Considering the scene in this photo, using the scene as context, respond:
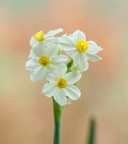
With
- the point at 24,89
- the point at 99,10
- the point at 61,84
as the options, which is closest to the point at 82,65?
the point at 61,84

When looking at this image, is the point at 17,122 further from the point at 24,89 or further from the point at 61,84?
the point at 61,84

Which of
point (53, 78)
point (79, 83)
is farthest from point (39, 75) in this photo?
point (79, 83)

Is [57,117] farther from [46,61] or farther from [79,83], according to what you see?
[79,83]

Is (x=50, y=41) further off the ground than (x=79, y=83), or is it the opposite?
(x=79, y=83)

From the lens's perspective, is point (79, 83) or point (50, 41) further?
point (79, 83)

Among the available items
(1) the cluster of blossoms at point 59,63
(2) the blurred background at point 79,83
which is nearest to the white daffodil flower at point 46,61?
(1) the cluster of blossoms at point 59,63

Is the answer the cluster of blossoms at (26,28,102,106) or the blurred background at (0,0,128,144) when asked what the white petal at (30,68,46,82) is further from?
the blurred background at (0,0,128,144)

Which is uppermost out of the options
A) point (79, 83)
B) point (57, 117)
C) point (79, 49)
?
point (79, 83)

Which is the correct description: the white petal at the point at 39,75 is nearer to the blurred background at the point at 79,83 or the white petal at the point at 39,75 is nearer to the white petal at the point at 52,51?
the white petal at the point at 52,51
